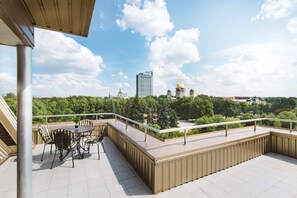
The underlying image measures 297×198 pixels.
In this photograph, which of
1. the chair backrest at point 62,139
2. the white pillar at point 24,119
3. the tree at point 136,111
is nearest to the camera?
the white pillar at point 24,119

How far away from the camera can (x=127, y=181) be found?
2.86m

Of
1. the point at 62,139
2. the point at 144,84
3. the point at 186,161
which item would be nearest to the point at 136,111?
the point at 62,139

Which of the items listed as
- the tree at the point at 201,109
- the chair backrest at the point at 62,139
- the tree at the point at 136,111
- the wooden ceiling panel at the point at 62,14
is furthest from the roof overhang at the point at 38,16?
the tree at the point at 201,109

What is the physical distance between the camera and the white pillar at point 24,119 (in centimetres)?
160

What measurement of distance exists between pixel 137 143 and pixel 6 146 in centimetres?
362

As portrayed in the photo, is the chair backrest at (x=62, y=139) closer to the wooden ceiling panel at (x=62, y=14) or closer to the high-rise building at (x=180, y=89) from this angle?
the wooden ceiling panel at (x=62, y=14)

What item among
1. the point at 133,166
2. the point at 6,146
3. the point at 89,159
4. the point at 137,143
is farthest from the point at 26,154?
the point at 6,146

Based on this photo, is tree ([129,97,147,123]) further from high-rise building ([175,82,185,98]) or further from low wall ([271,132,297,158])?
high-rise building ([175,82,185,98])

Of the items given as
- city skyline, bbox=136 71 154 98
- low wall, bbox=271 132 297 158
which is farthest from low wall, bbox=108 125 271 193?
city skyline, bbox=136 71 154 98

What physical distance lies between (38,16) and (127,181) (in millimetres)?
2927

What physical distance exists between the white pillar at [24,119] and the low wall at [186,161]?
1.70 m

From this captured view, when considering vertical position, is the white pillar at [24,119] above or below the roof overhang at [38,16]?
below

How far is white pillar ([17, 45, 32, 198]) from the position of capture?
1601 mm

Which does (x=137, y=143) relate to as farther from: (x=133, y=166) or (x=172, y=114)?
(x=172, y=114)
